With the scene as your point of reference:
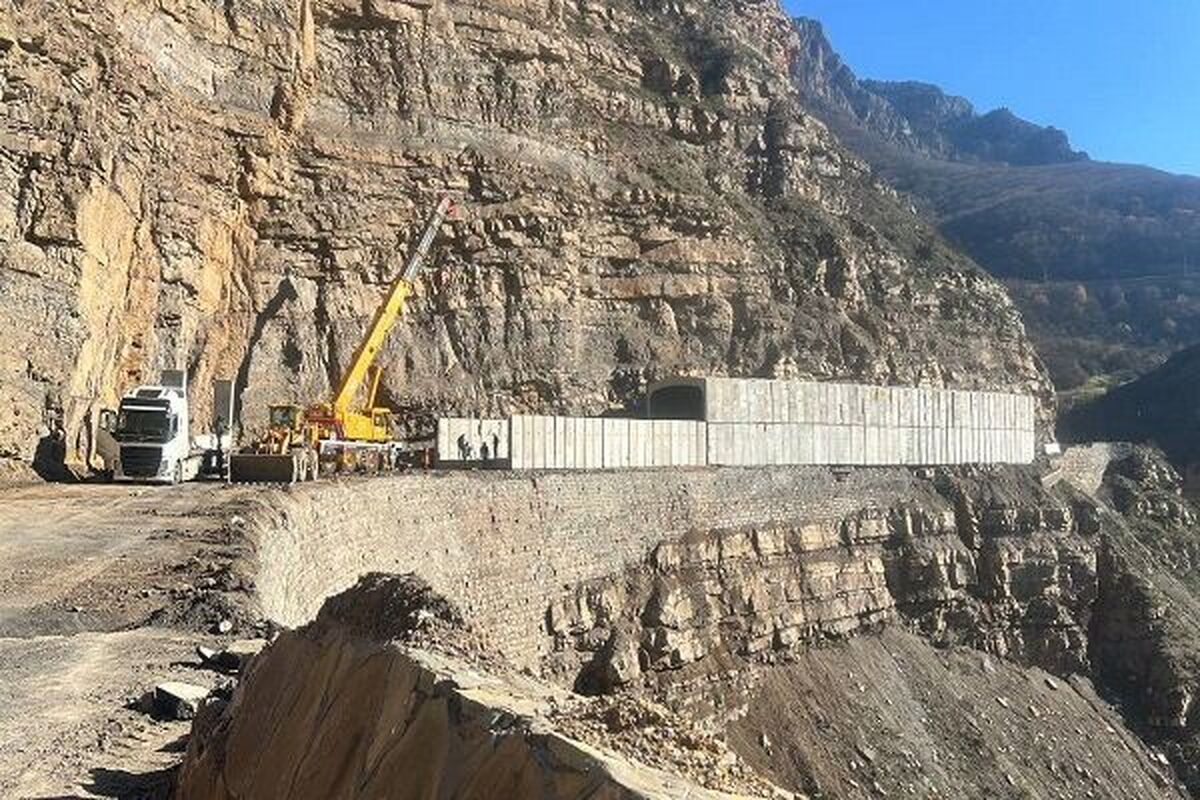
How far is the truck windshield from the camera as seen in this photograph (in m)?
21.2

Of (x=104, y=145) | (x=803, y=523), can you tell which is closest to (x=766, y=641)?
(x=803, y=523)

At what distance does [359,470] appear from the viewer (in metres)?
26.4

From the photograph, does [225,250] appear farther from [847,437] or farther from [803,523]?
[847,437]

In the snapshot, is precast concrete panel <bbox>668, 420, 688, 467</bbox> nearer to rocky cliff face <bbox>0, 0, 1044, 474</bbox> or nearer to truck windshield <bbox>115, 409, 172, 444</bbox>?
rocky cliff face <bbox>0, 0, 1044, 474</bbox>

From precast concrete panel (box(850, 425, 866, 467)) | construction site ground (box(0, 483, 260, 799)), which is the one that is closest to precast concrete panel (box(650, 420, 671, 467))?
precast concrete panel (box(850, 425, 866, 467))

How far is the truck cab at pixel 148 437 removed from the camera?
21.1 m

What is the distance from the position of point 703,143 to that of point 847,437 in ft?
53.1

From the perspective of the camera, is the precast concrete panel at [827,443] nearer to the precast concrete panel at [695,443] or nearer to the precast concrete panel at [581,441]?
the precast concrete panel at [695,443]

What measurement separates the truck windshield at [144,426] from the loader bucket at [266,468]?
1586 mm

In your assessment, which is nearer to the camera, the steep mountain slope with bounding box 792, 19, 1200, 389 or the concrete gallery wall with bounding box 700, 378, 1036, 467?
the concrete gallery wall with bounding box 700, 378, 1036, 467

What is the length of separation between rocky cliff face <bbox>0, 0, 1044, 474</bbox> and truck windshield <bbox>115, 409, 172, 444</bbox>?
1.53m

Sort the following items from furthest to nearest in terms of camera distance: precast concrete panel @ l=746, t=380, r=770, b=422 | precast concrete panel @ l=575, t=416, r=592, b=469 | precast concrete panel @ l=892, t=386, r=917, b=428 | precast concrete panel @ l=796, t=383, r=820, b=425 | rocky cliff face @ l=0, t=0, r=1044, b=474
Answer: precast concrete panel @ l=892, t=386, r=917, b=428 → precast concrete panel @ l=796, t=383, r=820, b=425 → precast concrete panel @ l=746, t=380, r=770, b=422 → precast concrete panel @ l=575, t=416, r=592, b=469 → rocky cliff face @ l=0, t=0, r=1044, b=474

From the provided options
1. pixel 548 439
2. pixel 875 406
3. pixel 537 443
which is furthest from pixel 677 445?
pixel 875 406

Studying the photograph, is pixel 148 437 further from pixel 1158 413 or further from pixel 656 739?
pixel 1158 413
